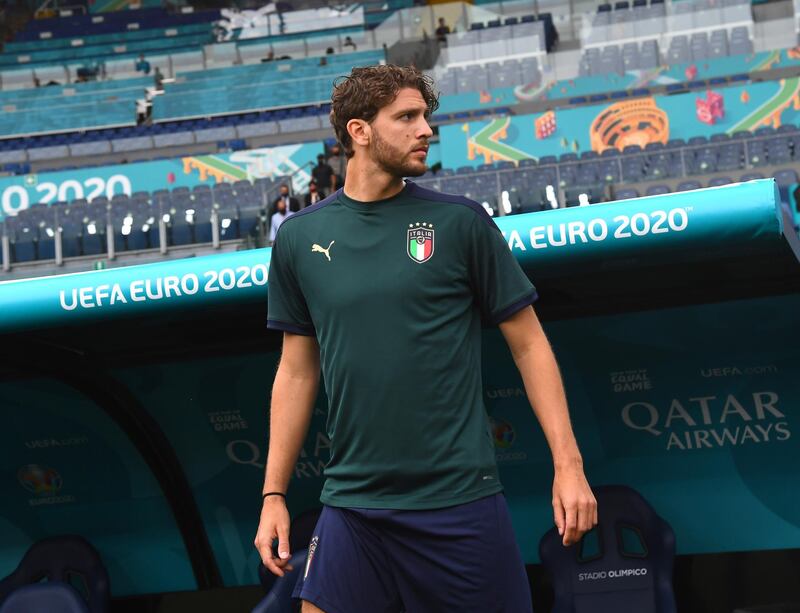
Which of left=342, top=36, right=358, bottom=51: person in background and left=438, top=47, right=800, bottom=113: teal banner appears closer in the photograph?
left=438, top=47, right=800, bottom=113: teal banner

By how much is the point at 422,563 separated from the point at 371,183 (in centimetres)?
92

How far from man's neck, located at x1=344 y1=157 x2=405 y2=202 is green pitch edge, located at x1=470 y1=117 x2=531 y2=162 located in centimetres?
1838

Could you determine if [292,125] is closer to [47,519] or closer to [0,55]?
[0,55]

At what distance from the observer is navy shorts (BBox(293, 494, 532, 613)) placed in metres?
2.54

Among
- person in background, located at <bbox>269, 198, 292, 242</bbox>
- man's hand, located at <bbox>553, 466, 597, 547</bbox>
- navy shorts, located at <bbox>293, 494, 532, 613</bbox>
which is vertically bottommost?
person in background, located at <bbox>269, 198, 292, 242</bbox>

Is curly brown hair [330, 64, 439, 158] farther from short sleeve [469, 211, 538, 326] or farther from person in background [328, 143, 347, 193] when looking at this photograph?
person in background [328, 143, 347, 193]

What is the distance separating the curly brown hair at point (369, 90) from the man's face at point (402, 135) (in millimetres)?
20

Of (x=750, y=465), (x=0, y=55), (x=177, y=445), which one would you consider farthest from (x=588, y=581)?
(x=0, y=55)

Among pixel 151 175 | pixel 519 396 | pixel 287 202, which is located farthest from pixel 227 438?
pixel 151 175

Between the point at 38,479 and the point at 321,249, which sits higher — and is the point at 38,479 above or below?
below

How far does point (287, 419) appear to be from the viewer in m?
2.78

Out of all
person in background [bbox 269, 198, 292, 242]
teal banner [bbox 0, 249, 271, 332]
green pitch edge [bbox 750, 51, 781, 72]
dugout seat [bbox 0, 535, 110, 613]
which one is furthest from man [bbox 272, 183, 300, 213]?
green pitch edge [bbox 750, 51, 781, 72]

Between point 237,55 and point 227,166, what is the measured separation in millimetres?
9564

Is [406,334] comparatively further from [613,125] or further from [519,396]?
[613,125]
